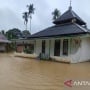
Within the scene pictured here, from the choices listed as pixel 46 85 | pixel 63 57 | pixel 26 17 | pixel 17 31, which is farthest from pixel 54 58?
pixel 17 31

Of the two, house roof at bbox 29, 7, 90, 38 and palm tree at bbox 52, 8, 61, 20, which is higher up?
palm tree at bbox 52, 8, 61, 20

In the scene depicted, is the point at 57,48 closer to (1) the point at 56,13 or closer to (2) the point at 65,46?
(2) the point at 65,46

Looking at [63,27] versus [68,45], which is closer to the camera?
[68,45]

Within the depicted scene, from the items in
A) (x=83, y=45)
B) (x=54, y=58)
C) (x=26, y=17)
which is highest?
(x=26, y=17)

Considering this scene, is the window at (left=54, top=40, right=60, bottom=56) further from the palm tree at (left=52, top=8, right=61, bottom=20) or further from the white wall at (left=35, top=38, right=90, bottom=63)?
the palm tree at (left=52, top=8, right=61, bottom=20)

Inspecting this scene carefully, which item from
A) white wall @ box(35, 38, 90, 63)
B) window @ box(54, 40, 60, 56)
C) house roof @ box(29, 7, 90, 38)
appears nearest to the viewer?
white wall @ box(35, 38, 90, 63)

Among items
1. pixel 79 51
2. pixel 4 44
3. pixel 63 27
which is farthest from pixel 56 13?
pixel 79 51

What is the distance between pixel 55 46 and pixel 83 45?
2.96 metres

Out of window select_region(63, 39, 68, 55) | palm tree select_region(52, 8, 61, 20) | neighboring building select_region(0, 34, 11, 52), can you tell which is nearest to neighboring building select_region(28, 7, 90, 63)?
window select_region(63, 39, 68, 55)

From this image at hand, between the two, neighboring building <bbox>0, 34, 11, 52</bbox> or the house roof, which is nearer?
the house roof

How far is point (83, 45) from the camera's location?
58.3 ft

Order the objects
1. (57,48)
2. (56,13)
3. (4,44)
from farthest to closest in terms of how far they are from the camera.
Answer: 1. (56,13)
2. (4,44)
3. (57,48)

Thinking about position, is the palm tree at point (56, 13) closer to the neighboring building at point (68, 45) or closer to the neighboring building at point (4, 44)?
the neighboring building at point (4, 44)

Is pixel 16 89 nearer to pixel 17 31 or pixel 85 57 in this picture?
pixel 85 57
